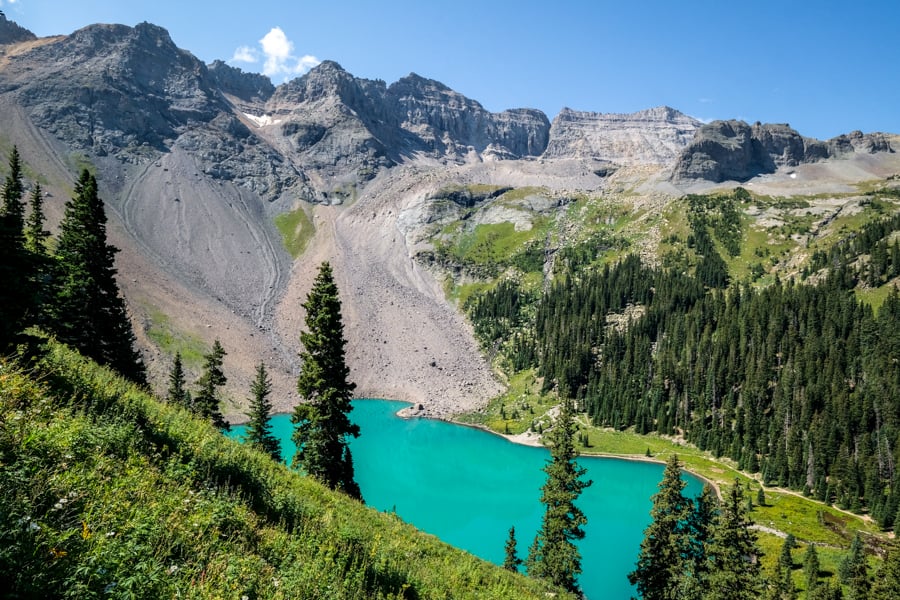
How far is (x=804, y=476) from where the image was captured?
85625 mm

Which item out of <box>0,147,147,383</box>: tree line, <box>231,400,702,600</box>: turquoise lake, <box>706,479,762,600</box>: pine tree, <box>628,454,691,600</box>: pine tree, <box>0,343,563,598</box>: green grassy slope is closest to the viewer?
<box>0,343,563,598</box>: green grassy slope

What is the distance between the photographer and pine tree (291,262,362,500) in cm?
2703

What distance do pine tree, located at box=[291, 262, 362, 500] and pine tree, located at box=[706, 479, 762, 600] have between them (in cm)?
2342

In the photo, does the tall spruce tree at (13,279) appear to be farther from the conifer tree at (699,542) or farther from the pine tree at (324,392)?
the conifer tree at (699,542)

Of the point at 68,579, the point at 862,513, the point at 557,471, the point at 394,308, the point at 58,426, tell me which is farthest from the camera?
the point at 394,308

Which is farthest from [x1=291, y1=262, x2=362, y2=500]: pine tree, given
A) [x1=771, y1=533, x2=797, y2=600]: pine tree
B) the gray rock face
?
the gray rock face

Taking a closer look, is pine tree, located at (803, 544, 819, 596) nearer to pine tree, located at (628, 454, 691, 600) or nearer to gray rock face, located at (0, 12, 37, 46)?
pine tree, located at (628, 454, 691, 600)

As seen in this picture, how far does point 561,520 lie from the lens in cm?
3145

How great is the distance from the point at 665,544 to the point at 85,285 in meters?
41.4

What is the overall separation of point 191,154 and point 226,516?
725ft

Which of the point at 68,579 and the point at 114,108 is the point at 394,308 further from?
the point at 68,579

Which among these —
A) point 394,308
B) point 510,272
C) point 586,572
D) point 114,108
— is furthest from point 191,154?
point 586,572

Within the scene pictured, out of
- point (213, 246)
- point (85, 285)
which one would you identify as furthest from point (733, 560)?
point (213, 246)

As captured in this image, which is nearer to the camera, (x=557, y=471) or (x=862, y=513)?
(x=557, y=471)
